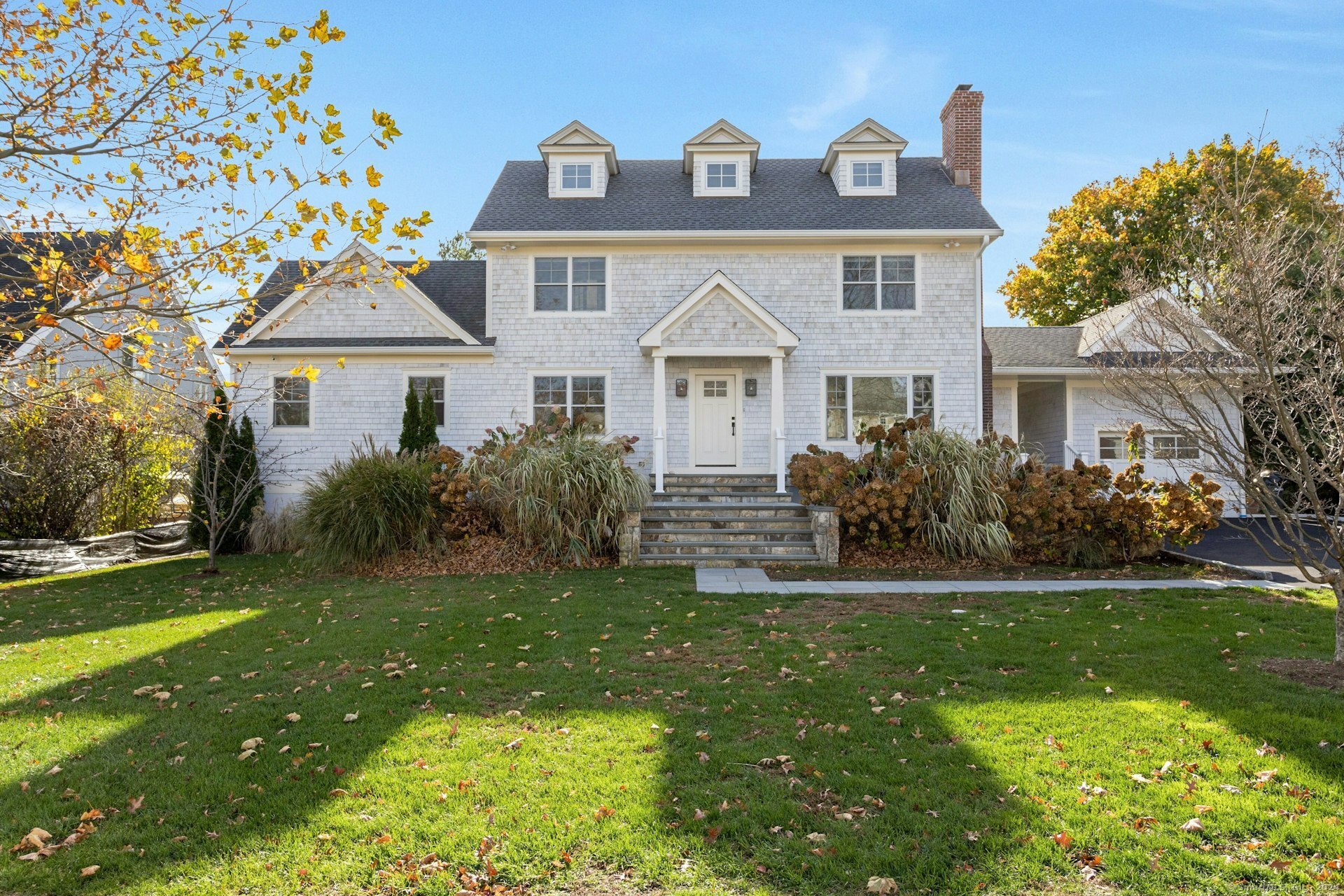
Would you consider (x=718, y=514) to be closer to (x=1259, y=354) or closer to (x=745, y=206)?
(x=745, y=206)

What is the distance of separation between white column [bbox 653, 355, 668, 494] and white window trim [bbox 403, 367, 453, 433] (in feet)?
13.7

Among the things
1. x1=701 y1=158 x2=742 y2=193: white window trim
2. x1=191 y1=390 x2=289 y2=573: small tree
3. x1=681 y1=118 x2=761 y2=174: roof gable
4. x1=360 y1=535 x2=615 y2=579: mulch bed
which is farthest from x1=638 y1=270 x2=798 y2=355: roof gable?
x1=191 y1=390 x2=289 y2=573: small tree

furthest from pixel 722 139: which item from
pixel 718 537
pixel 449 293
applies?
pixel 718 537

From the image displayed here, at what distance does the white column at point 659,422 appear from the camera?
45.1 feet

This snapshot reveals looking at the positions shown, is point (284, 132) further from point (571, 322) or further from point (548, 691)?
point (571, 322)

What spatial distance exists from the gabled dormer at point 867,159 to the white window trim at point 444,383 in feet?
30.5

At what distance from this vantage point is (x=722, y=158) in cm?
1677

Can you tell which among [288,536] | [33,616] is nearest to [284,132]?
[33,616]

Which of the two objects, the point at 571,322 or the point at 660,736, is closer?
the point at 660,736

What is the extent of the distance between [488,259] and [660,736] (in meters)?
13.0

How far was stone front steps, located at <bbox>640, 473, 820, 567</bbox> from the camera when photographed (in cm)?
1148

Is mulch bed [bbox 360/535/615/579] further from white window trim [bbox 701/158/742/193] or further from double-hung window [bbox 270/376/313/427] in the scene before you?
white window trim [bbox 701/158/742/193]

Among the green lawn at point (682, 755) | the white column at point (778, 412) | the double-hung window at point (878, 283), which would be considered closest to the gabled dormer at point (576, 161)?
the double-hung window at point (878, 283)

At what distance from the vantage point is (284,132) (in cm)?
472
